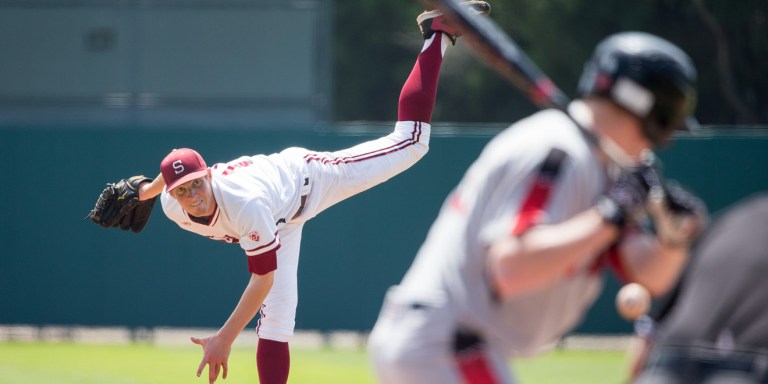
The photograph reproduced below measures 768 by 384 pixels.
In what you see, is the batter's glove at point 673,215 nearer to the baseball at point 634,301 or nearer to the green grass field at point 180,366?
the baseball at point 634,301

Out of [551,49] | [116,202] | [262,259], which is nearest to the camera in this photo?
[262,259]

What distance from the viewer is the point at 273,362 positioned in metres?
7.23

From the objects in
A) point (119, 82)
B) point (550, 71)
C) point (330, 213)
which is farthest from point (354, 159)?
point (550, 71)

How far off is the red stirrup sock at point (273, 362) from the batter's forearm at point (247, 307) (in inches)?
29.4

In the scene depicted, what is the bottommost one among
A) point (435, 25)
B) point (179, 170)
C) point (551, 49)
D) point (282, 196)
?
point (551, 49)

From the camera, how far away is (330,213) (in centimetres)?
1335

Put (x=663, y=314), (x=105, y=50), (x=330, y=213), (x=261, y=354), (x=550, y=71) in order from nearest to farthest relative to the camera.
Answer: (x=663, y=314), (x=261, y=354), (x=330, y=213), (x=105, y=50), (x=550, y=71)

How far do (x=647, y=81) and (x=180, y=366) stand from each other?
29.1ft

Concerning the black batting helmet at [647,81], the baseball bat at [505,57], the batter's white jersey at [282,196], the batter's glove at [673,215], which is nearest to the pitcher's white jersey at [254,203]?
the batter's white jersey at [282,196]

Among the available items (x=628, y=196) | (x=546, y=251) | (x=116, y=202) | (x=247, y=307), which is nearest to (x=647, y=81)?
(x=628, y=196)

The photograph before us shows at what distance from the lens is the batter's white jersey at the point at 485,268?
11.1ft

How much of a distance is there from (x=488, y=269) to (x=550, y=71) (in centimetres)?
2069

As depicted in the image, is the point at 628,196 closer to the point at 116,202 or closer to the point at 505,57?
the point at 505,57

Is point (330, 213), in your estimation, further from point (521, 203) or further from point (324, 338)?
point (521, 203)
